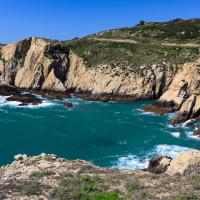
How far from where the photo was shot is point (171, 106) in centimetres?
8500

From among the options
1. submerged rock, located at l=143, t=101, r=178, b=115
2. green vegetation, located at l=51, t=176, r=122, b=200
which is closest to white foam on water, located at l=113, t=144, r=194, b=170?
submerged rock, located at l=143, t=101, r=178, b=115

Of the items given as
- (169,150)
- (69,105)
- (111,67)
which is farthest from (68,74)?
(169,150)

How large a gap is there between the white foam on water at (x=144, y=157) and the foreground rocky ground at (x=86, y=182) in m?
18.0

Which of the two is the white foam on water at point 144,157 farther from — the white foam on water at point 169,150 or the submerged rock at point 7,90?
the submerged rock at point 7,90

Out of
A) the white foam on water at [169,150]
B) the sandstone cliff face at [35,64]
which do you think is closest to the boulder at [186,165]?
the white foam on water at [169,150]

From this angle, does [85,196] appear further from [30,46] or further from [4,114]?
[30,46]

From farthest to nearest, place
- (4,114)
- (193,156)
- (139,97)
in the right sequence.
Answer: (139,97) < (4,114) < (193,156)

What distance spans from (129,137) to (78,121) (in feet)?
43.2

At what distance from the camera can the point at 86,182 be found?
95.4 ft

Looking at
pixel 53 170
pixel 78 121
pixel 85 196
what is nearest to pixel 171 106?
pixel 78 121

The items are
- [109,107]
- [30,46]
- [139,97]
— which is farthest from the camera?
[30,46]

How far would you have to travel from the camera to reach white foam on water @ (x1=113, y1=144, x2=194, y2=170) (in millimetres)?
54125

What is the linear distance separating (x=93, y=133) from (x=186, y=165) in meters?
35.8

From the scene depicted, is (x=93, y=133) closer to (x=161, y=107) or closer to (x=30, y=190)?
(x=161, y=107)
